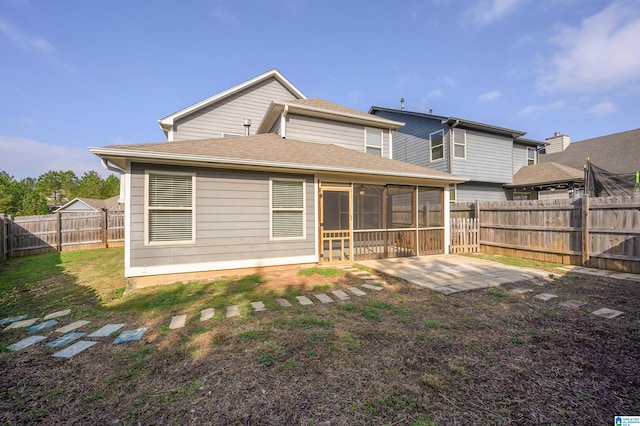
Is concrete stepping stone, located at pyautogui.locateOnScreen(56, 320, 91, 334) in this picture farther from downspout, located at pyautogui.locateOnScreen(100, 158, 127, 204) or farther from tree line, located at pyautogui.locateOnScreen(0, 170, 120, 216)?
tree line, located at pyautogui.locateOnScreen(0, 170, 120, 216)

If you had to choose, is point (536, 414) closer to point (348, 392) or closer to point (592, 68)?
point (348, 392)

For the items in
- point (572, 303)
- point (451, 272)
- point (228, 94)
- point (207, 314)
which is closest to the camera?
point (207, 314)

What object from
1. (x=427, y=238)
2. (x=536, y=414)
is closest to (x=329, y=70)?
(x=427, y=238)

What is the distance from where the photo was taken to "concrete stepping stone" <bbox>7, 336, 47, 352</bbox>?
2.94 meters

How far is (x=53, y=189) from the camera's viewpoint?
189 feet

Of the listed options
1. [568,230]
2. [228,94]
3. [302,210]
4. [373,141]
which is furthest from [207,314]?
[228,94]

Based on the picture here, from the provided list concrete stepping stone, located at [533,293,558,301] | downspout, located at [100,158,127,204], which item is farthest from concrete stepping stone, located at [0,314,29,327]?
concrete stepping stone, located at [533,293,558,301]

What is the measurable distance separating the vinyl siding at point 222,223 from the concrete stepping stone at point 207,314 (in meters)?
2.08

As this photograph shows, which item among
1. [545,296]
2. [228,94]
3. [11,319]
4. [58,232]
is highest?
[228,94]

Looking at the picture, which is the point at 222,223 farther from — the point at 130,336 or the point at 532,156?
the point at 532,156

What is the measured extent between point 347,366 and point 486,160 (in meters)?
13.8

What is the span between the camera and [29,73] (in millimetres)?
11414

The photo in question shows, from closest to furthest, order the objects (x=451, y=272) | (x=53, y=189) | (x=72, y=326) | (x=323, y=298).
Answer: (x=72, y=326)
(x=323, y=298)
(x=451, y=272)
(x=53, y=189)

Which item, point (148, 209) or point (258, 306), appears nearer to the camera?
point (258, 306)
